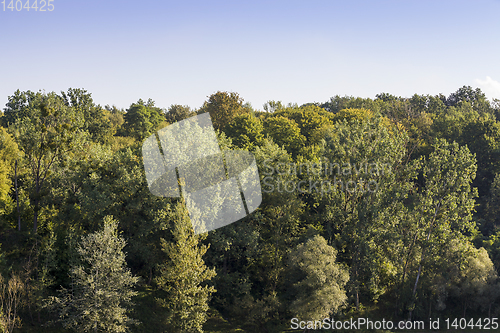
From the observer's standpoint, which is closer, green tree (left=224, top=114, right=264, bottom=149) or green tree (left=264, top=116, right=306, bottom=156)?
green tree (left=224, top=114, right=264, bottom=149)

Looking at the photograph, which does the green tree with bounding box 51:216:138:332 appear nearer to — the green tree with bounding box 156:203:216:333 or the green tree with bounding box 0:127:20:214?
the green tree with bounding box 156:203:216:333

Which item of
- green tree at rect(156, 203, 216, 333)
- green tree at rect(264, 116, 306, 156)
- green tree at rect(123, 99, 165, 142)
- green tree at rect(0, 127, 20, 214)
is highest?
green tree at rect(123, 99, 165, 142)

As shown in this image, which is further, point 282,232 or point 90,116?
point 90,116

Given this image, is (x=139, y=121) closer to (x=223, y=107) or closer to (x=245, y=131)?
(x=223, y=107)

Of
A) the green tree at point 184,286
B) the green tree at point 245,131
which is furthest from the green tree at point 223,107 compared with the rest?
the green tree at point 184,286

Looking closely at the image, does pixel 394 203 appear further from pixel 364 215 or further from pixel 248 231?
pixel 248 231

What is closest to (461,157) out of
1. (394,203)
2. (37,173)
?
(394,203)

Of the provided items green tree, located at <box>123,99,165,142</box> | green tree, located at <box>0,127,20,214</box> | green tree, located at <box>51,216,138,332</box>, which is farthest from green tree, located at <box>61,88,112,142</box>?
green tree, located at <box>51,216,138,332</box>

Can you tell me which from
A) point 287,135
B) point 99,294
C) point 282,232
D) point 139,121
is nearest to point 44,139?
point 99,294
